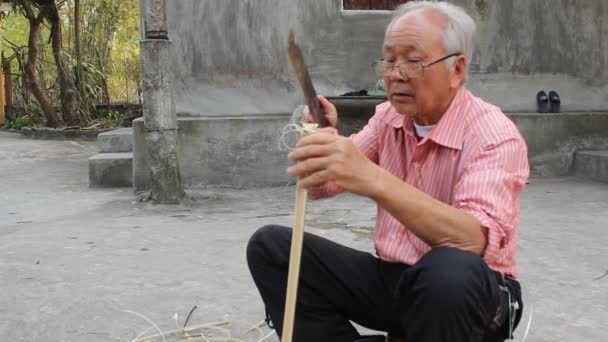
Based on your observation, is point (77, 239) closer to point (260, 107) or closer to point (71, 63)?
point (260, 107)

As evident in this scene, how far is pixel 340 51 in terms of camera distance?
6.79 meters

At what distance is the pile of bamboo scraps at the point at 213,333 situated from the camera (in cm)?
262

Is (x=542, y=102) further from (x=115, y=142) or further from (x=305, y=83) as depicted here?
(x=305, y=83)

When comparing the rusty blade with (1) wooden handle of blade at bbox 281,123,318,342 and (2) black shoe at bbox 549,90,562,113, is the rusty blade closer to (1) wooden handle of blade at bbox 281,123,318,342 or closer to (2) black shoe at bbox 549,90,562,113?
(1) wooden handle of blade at bbox 281,123,318,342

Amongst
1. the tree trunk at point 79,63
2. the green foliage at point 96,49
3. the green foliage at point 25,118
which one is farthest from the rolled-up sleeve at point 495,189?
the green foliage at point 25,118

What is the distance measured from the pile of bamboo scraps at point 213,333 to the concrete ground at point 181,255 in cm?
6

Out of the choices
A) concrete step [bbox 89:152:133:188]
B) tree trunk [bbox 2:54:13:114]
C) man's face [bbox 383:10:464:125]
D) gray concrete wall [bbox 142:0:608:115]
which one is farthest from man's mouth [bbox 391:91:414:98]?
tree trunk [bbox 2:54:13:114]

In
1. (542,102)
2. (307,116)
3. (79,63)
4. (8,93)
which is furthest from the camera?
(8,93)

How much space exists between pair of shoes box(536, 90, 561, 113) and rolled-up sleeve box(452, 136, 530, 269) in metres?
5.56

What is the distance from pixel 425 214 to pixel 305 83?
0.45 meters

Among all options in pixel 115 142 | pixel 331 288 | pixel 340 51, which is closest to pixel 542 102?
pixel 340 51

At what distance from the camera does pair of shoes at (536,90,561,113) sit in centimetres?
702

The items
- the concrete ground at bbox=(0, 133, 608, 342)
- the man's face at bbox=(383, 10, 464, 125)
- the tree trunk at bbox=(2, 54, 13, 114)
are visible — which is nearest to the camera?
the man's face at bbox=(383, 10, 464, 125)

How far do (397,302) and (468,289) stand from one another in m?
0.31
